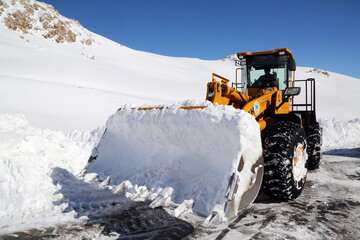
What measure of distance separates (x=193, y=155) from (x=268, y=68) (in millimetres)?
3140

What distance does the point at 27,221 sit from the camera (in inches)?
153

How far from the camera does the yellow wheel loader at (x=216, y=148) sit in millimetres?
3949

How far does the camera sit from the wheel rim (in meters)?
5.01

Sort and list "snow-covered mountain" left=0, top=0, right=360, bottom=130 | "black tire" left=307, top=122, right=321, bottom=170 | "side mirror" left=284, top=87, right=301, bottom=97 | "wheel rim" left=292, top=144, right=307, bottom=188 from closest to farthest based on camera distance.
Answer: "wheel rim" left=292, top=144, right=307, bottom=188, "side mirror" left=284, top=87, right=301, bottom=97, "black tire" left=307, top=122, right=321, bottom=170, "snow-covered mountain" left=0, top=0, right=360, bottom=130

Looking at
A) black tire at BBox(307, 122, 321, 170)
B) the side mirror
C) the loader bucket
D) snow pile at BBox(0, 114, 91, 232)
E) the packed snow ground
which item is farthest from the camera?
black tire at BBox(307, 122, 321, 170)

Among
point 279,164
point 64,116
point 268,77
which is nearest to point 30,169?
point 279,164

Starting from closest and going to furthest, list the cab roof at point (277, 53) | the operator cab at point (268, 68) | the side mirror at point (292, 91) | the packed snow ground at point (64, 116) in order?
the packed snow ground at point (64, 116)
the side mirror at point (292, 91)
the cab roof at point (277, 53)
the operator cab at point (268, 68)

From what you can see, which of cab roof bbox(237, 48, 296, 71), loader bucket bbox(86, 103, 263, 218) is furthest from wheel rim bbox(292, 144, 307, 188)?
cab roof bbox(237, 48, 296, 71)

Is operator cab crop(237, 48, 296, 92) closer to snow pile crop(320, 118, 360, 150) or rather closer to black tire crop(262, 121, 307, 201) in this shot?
black tire crop(262, 121, 307, 201)

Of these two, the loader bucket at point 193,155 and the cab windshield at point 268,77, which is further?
the cab windshield at point 268,77

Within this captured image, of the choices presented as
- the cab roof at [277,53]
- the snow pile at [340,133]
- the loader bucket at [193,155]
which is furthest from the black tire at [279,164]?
the snow pile at [340,133]

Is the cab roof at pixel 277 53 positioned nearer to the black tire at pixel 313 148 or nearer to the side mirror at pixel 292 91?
the side mirror at pixel 292 91

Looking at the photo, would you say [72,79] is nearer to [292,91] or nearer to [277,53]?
[277,53]

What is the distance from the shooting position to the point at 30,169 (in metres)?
5.04
